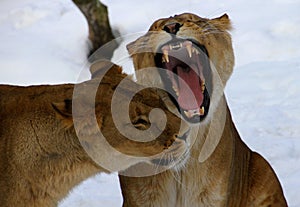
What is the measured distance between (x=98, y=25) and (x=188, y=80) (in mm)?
3161

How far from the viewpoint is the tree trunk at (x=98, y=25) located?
6.55 metres

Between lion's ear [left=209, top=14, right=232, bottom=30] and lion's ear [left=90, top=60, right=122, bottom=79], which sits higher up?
lion's ear [left=209, top=14, right=232, bottom=30]

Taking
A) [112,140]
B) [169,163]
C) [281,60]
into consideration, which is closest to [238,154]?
[169,163]

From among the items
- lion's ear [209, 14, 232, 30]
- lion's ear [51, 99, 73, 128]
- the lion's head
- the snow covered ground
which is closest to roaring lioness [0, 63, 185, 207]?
lion's ear [51, 99, 73, 128]

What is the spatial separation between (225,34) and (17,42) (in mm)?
3430

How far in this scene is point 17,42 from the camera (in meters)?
6.77

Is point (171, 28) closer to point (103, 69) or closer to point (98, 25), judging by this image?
point (103, 69)

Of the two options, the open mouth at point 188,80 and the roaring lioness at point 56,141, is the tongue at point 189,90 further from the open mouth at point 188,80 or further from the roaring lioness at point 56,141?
the roaring lioness at point 56,141

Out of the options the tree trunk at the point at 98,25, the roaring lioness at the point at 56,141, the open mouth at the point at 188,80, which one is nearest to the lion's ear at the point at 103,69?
the roaring lioness at the point at 56,141

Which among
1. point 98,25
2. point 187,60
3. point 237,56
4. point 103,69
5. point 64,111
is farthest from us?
point 98,25

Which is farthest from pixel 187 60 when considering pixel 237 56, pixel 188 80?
pixel 237 56

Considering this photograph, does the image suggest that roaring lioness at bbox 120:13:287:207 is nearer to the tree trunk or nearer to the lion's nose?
the lion's nose

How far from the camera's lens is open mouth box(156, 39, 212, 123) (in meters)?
3.55

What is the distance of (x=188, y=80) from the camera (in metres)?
3.60
